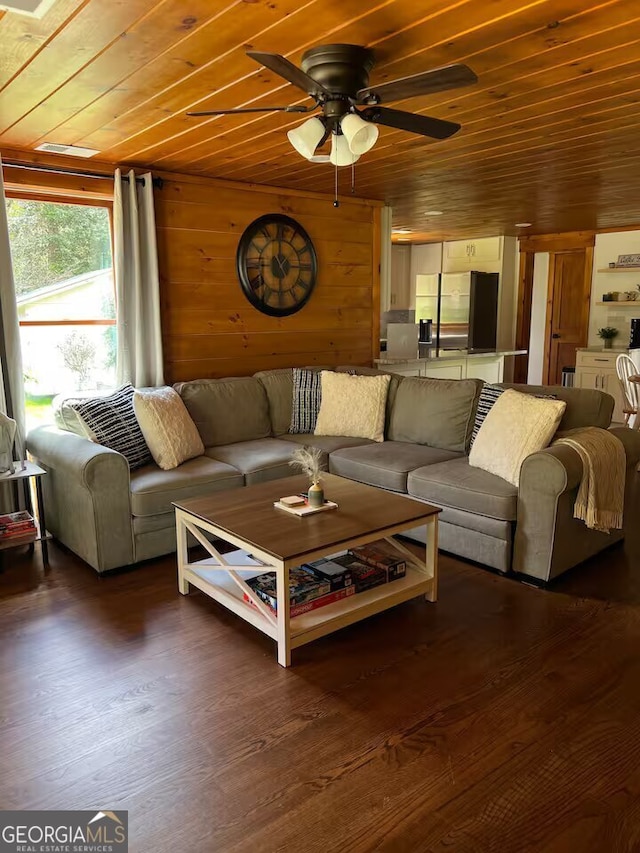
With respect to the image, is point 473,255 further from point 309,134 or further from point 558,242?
point 309,134

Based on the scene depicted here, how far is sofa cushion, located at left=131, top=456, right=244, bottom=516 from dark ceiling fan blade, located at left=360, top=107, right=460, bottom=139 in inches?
83.3

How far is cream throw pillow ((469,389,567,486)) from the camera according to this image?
3.29 m

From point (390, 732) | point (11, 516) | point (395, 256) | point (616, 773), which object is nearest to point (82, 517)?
point (11, 516)

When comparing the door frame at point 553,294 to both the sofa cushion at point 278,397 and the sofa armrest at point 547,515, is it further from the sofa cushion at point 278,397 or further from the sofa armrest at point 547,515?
the sofa armrest at point 547,515

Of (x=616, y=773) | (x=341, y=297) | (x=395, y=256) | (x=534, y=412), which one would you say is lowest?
(x=616, y=773)

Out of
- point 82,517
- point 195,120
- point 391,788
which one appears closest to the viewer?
point 391,788

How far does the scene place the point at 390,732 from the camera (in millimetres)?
2127

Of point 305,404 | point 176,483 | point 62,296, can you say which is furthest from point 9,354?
point 305,404

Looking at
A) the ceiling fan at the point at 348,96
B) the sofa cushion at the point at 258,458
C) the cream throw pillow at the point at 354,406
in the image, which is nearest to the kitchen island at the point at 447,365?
the cream throw pillow at the point at 354,406

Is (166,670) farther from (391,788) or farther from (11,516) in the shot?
(11,516)

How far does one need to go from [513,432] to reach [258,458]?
1540mm

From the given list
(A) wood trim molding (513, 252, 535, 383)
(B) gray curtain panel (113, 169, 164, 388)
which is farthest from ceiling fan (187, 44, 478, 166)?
(A) wood trim molding (513, 252, 535, 383)

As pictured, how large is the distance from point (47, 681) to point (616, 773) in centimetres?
201

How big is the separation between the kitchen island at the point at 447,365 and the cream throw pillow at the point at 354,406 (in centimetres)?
120
